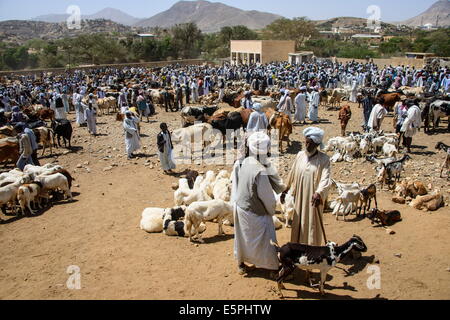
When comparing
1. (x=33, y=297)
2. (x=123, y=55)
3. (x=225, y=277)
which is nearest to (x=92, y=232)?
(x=33, y=297)

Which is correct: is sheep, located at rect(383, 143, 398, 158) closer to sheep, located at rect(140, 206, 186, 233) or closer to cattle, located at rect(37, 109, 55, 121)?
sheep, located at rect(140, 206, 186, 233)

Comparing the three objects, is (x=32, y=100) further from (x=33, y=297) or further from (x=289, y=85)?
(x=33, y=297)

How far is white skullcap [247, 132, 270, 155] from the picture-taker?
12.2ft

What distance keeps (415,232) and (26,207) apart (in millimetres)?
6980

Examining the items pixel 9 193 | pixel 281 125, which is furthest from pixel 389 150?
pixel 9 193

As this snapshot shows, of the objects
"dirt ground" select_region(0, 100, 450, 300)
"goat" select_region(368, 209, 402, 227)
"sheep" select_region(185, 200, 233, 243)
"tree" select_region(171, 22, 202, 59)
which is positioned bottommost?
"dirt ground" select_region(0, 100, 450, 300)

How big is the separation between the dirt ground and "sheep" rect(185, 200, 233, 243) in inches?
12.3

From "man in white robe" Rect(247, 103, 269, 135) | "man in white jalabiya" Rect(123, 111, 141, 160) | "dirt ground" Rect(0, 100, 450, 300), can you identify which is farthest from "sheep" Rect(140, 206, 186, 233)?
"man in white jalabiya" Rect(123, 111, 141, 160)

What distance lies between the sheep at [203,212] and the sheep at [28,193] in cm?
335

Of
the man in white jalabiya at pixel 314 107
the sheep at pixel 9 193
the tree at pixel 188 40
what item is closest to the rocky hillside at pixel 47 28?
the tree at pixel 188 40

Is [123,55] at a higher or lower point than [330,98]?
higher

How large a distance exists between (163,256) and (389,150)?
20.1 ft

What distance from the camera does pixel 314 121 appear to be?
13.7m

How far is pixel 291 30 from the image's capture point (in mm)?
63594
